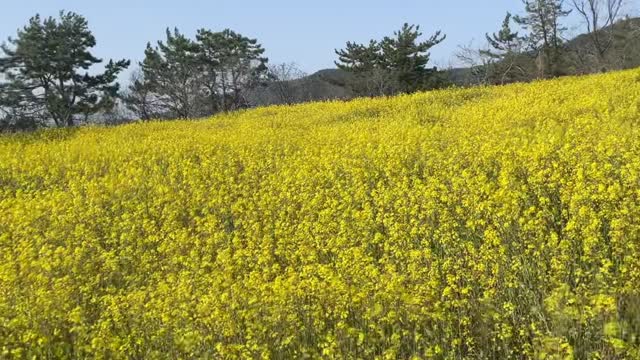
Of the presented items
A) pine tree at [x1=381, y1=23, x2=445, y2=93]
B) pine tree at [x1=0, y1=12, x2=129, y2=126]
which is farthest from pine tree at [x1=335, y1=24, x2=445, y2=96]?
pine tree at [x1=0, y1=12, x2=129, y2=126]

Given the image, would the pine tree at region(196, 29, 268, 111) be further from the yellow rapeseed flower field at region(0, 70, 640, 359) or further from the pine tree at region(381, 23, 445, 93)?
the yellow rapeseed flower field at region(0, 70, 640, 359)

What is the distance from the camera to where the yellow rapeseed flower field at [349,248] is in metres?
4.15

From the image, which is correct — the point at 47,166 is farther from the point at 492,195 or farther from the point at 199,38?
the point at 199,38

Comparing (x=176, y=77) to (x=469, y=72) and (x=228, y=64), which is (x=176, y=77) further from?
(x=469, y=72)

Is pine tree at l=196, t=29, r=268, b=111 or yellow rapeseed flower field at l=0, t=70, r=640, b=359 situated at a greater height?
pine tree at l=196, t=29, r=268, b=111

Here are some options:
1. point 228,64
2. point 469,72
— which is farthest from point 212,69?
point 469,72

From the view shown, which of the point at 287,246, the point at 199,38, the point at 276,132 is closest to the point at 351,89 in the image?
the point at 199,38

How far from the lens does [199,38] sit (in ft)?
151

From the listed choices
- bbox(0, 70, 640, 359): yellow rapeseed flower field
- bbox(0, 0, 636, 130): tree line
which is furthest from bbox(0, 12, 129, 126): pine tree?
bbox(0, 70, 640, 359): yellow rapeseed flower field

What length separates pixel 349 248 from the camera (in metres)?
5.96

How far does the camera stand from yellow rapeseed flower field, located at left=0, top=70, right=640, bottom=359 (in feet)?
13.6

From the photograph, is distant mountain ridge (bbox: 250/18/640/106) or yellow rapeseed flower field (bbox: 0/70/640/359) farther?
distant mountain ridge (bbox: 250/18/640/106)

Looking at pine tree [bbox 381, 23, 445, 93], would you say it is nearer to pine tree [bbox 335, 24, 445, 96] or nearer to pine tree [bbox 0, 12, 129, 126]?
pine tree [bbox 335, 24, 445, 96]

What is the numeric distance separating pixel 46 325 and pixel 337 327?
2.73 metres
